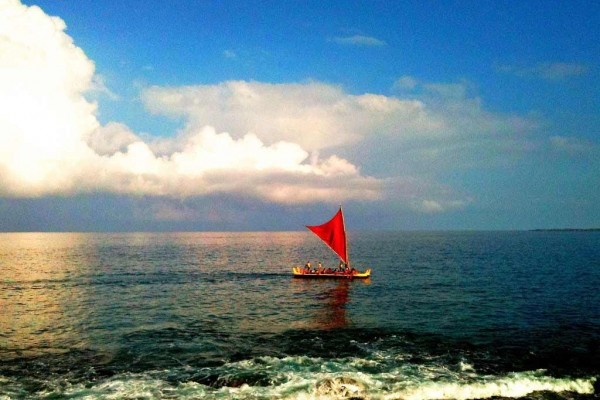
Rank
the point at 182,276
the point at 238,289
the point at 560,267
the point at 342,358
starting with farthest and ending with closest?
1. the point at 560,267
2. the point at 182,276
3. the point at 238,289
4. the point at 342,358

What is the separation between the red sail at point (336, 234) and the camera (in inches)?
2812

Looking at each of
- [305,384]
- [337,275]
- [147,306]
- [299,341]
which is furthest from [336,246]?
[305,384]

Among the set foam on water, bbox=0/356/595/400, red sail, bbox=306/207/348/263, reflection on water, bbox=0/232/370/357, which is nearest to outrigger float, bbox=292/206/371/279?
red sail, bbox=306/207/348/263

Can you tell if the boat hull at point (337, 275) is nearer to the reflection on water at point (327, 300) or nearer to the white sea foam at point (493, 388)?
the reflection on water at point (327, 300)

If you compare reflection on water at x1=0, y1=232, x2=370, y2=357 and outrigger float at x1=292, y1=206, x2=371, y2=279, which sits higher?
outrigger float at x1=292, y1=206, x2=371, y2=279

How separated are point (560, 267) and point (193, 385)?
90.7 metres

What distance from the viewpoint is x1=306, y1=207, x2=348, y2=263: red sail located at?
234 ft

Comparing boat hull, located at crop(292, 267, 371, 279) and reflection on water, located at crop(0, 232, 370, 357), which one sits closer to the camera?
reflection on water, located at crop(0, 232, 370, 357)

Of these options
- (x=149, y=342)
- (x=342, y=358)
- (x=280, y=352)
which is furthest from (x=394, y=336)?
(x=149, y=342)

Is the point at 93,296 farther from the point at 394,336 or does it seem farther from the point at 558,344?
the point at 558,344

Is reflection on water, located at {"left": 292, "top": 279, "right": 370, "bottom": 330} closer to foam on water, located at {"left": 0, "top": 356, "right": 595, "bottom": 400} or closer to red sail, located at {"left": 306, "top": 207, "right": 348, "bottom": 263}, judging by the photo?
red sail, located at {"left": 306, "top": 207, "right": 348, "bottom": 263}

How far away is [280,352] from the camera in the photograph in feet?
98.0

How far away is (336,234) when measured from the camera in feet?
237

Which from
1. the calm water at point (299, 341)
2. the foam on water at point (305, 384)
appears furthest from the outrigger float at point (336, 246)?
the foam on water at point (305, 384)
